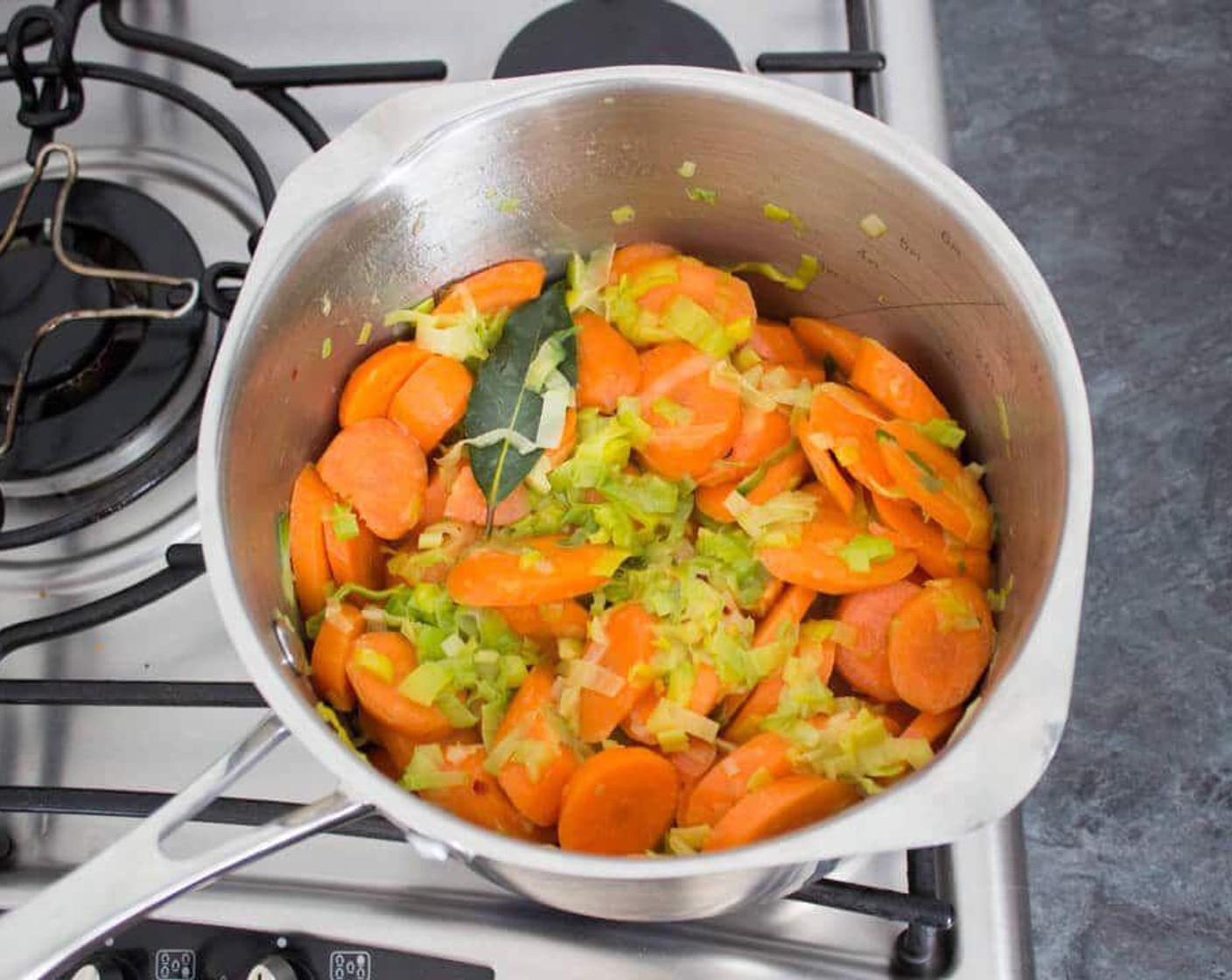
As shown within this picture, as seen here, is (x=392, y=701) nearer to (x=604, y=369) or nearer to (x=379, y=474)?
(x=379, y=474)

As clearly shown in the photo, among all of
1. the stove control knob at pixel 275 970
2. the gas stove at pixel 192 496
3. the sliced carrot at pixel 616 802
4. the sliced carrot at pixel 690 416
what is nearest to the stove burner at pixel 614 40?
the gas stove at pixel 192 496

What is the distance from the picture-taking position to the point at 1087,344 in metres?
1.35

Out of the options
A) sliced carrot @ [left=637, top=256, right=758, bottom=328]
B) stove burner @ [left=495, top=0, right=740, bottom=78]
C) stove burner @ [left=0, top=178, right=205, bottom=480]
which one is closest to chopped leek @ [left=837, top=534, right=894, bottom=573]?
sliced carrot @ [left=637, top=256, right=758, bottom=328]

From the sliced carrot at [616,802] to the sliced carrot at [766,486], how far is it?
0.67ft

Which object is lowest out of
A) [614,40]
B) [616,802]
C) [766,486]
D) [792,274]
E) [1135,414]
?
[1135,414]

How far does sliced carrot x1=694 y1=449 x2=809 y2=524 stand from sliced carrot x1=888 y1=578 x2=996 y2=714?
0.45 ft

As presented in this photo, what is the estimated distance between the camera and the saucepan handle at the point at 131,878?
61 centimetres

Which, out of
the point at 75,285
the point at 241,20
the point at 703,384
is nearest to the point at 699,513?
the point at 703,384

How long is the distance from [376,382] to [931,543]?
45cm

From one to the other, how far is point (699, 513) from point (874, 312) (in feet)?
0.72

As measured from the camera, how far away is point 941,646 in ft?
2.72

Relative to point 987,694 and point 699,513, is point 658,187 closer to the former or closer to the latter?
point 699,513

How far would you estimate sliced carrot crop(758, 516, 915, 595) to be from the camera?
0.86m

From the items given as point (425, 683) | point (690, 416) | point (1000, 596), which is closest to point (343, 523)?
point (425, 683)
